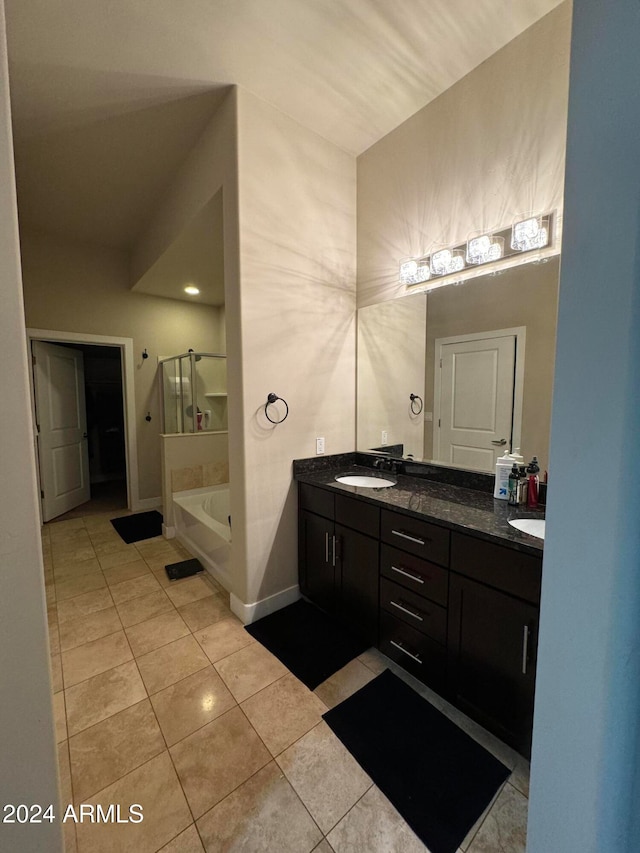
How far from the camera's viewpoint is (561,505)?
0.67 metres

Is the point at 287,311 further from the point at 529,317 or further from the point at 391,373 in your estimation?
the point at 529,317

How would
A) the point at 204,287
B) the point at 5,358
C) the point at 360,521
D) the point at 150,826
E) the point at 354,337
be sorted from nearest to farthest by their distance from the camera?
the point at 5,358, the point at 150,826, the point at 360,521, the point at 354,337, the point at 204,287

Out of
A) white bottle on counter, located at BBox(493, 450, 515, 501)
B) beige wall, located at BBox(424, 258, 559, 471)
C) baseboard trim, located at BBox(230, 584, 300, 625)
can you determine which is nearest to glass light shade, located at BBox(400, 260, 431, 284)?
beige wall, located at BBox(424, 258, 559, 471)

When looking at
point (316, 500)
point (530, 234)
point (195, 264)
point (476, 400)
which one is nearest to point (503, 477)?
point (476, 400)

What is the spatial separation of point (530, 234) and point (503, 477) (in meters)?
1.20

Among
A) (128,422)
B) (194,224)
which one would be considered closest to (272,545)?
(194,224)

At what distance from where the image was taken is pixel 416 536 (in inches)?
61.4

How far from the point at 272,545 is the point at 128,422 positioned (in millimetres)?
2898

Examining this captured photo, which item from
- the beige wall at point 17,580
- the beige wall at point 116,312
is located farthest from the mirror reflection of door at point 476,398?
the beige wall at point 116,312

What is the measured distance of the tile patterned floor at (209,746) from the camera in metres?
1.09

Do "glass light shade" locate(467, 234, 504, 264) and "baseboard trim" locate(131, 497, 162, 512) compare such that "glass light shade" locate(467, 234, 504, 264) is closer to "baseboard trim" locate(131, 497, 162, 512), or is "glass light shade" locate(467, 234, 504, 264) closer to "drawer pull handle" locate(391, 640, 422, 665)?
"drawer pull handle" locate(391, 640, 422, 665)

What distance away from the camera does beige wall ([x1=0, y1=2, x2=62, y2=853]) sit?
59cm

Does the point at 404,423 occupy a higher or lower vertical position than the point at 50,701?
higher

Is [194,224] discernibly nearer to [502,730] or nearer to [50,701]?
[50,701]
